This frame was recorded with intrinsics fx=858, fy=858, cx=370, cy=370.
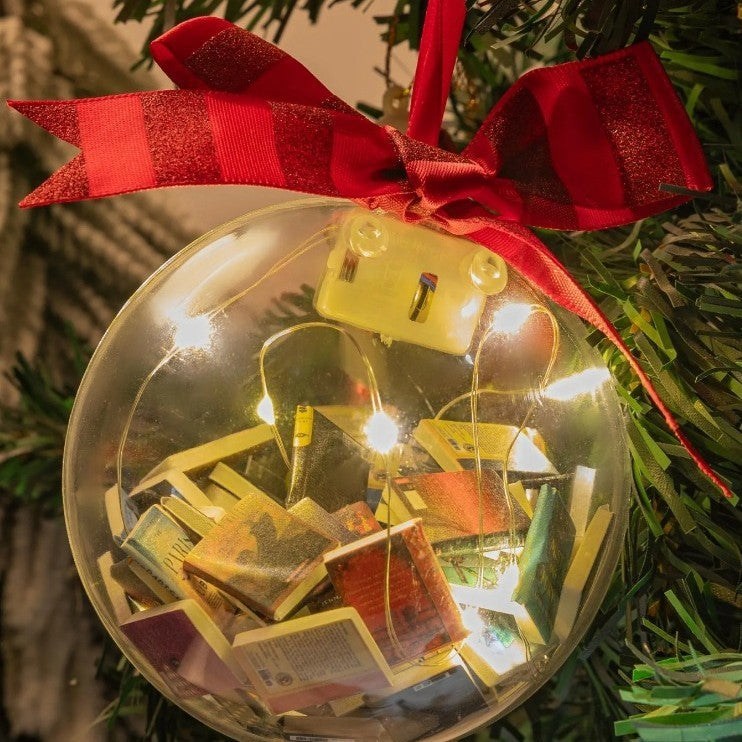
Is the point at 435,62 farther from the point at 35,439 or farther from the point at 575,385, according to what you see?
the point at 35,439

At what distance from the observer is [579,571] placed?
0.52 meters

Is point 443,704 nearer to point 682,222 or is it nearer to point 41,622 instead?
point 682,222

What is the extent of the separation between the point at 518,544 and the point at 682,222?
0.87 ft

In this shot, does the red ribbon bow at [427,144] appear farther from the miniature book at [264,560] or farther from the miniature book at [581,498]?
the miniature book at [264,560]

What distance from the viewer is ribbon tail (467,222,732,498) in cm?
48

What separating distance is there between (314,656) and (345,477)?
0.11 meters

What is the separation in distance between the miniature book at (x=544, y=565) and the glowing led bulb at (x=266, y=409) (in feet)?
0.56

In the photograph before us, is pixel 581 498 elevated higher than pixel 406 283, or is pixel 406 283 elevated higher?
pixel 406 283

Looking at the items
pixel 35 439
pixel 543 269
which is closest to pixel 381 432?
pixel 543 269

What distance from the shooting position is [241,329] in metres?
0.52

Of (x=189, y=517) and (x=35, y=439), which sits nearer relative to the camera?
(x=189, y=517)

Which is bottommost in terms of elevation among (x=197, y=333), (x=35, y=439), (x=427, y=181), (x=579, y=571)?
(x=35, y=439)

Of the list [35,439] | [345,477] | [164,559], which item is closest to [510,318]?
[345,477]

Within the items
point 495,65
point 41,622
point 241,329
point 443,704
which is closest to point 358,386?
point 241,329
